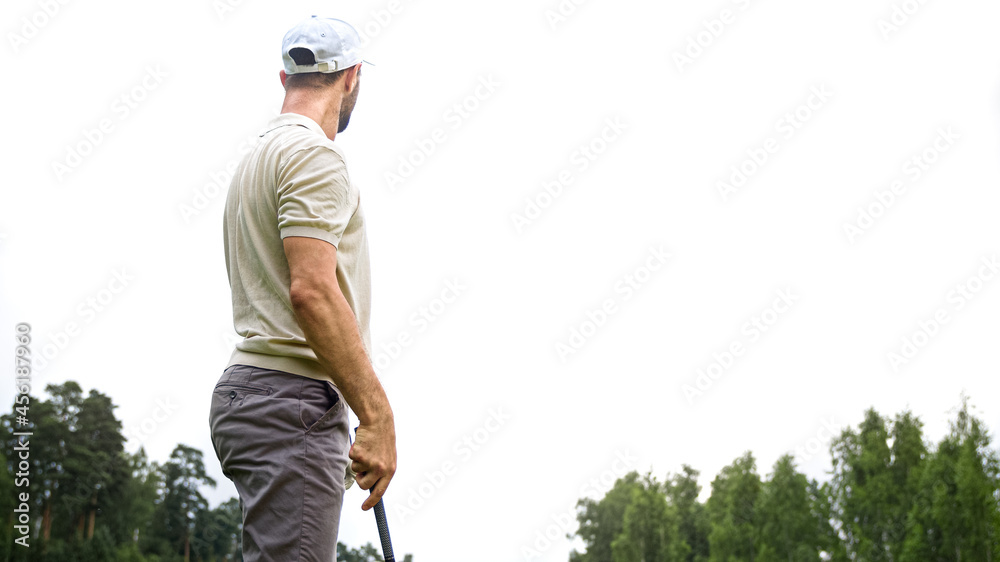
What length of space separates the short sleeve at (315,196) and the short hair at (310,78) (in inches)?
19.5

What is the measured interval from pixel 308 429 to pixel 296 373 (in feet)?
0.65

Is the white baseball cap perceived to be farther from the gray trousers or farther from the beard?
the gray trousers

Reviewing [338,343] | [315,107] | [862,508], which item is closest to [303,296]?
[338,343]

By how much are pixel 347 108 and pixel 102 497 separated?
65443 millimetres

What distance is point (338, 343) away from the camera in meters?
2.61

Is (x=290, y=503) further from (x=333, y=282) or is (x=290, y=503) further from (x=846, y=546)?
(x=846, y=546)

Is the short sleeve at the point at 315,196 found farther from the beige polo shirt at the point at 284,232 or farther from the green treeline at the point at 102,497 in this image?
the green treeline at the point at 102,497

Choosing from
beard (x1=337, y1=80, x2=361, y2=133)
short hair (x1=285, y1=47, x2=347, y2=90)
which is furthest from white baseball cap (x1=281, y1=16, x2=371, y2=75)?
beard (x1=337, y1=80, x2=361, y2=133)

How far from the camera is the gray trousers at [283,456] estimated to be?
8.25 feet

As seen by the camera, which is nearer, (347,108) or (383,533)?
(383,533)

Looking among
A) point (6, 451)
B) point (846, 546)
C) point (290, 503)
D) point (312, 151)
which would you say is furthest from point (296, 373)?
point (6, 451)

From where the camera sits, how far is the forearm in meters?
2.60

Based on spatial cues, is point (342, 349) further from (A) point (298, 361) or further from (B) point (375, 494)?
(B) point (375, 494)

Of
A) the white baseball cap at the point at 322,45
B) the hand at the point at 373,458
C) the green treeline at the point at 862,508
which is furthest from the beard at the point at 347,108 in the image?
the green treeline at the point at 862,508
